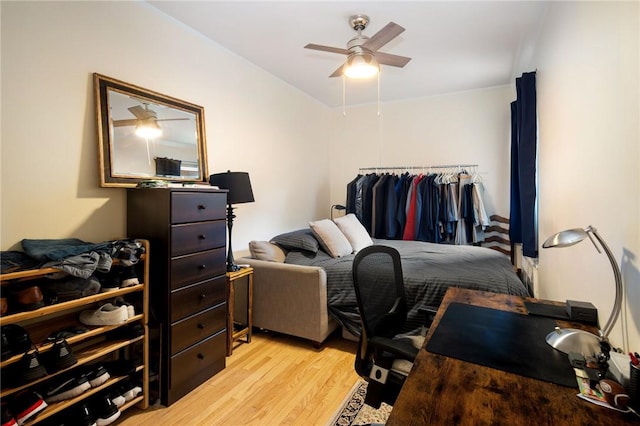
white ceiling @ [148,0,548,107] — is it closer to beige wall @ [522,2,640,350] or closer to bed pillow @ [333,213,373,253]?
beige wall @ [522,2,640,350]

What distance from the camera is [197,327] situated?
2.06 m

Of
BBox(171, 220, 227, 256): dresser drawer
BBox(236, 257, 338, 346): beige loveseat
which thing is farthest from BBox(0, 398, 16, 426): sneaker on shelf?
BBox(236, 257, 338, 346): beige loveseat

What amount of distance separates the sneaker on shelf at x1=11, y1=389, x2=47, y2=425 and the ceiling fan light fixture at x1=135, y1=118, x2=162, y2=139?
1542 mm

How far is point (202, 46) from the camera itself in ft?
8.71

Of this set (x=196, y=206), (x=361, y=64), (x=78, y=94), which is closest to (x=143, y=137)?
(x=78, y=94)

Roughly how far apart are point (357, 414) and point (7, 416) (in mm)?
1646

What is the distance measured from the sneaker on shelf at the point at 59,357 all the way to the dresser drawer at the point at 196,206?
762mm

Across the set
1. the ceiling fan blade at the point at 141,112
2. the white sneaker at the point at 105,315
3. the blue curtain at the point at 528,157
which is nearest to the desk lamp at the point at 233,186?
the ceiling fan blade at the point at 141,112

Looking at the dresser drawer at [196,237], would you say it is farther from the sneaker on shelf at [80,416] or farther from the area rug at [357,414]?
the area rug at [357,414]

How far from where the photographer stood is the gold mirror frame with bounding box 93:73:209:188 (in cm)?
196

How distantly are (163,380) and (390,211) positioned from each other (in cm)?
311

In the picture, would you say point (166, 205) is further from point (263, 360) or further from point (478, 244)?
point (478, 244)

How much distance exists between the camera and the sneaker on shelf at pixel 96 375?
5.31 feet

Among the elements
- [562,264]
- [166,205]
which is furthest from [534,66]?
[166,205]
